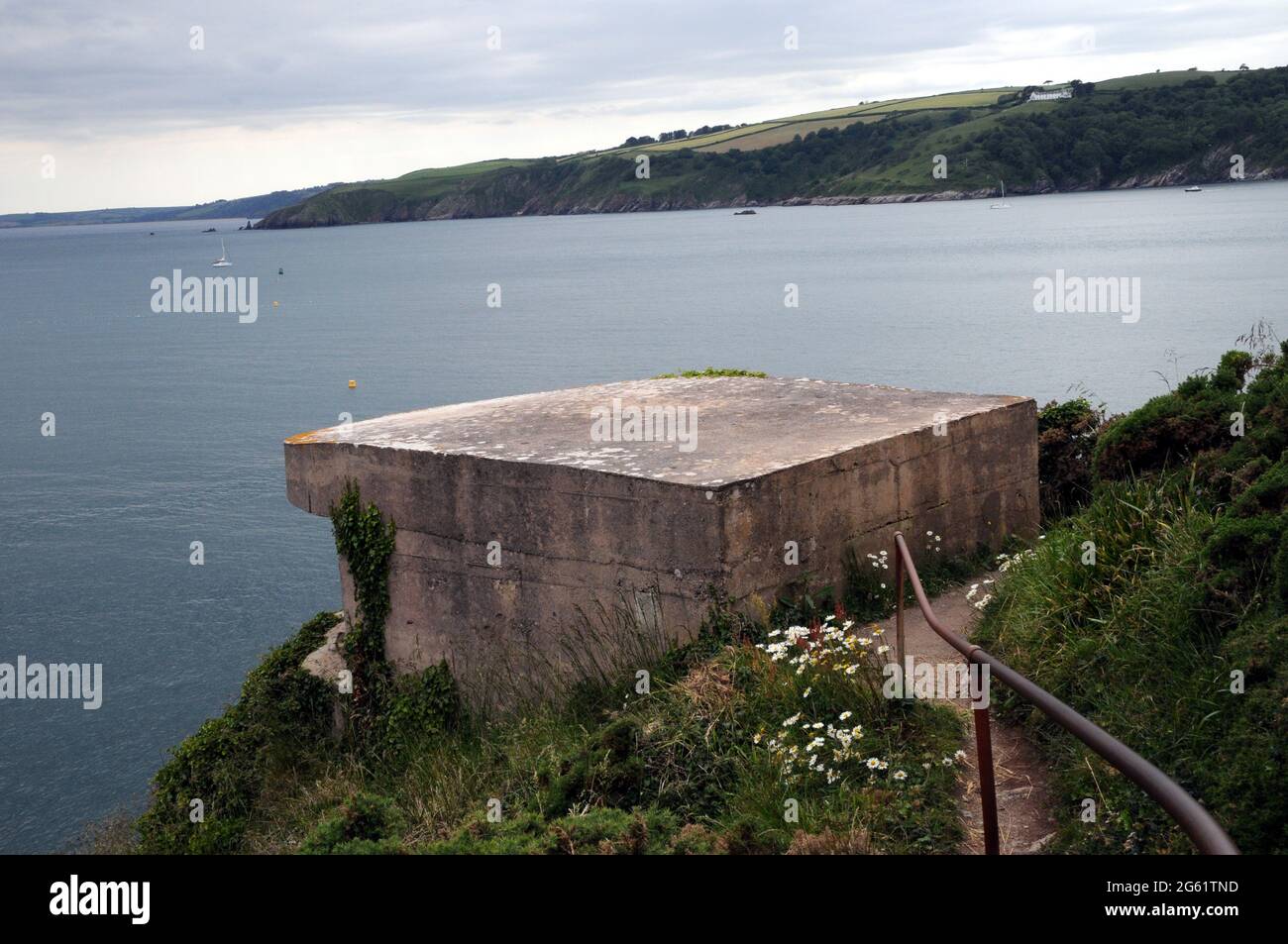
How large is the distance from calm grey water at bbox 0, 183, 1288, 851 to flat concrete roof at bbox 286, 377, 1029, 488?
28.8ft

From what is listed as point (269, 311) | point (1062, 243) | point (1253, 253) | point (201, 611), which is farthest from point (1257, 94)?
point (201, 611)

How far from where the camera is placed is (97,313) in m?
90.8

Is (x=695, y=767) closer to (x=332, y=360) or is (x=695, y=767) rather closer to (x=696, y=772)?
(x=696, y=772)

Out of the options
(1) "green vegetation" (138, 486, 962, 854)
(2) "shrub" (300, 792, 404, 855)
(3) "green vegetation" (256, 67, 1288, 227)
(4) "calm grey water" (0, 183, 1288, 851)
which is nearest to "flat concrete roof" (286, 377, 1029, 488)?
(1) "green vegetation" (138, 486, 962, 854)

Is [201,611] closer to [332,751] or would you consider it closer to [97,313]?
[332,751]

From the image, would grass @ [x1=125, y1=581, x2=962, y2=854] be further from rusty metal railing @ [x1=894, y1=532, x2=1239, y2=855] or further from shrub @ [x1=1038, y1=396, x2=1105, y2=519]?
shrub @ [x1=1038, y1=396, x2=1105, y2=519]

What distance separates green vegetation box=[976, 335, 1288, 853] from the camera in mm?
4801

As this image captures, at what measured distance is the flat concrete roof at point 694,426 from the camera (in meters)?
9.08

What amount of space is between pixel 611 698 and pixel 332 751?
431 cm

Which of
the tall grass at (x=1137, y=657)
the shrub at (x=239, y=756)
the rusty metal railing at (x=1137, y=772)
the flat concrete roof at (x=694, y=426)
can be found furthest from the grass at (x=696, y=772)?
the shrub at (x=239, y=756)

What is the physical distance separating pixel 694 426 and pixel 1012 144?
137 metres

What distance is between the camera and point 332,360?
5853 centimetres

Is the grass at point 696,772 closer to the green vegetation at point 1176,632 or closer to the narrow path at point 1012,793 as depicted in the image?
the narrow path at point 1012,793

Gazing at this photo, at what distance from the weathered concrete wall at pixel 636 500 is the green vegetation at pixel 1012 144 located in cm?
12631
